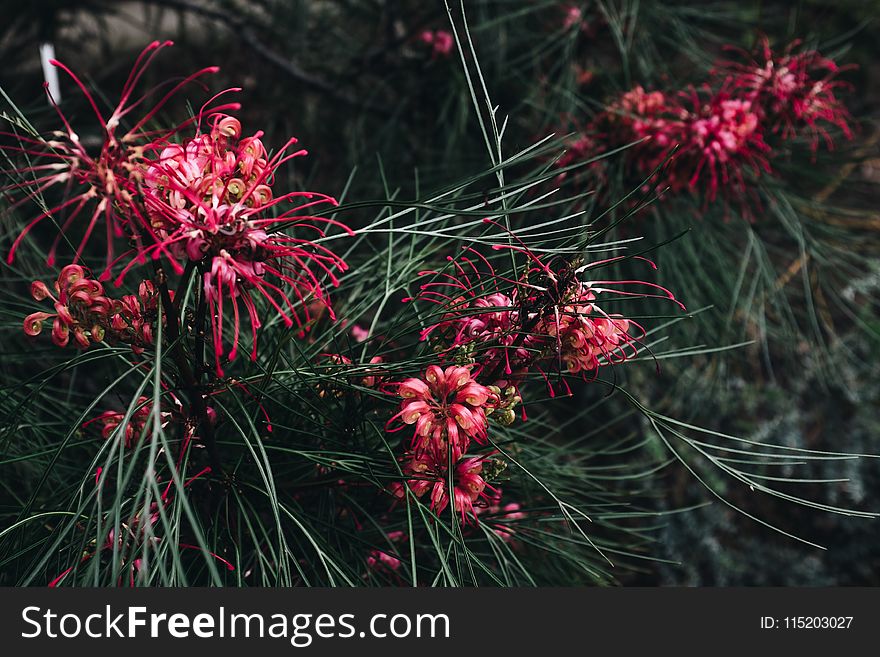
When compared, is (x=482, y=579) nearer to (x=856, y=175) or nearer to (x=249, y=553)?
(x=249, y=553)

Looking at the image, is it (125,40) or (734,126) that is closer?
(734,126)

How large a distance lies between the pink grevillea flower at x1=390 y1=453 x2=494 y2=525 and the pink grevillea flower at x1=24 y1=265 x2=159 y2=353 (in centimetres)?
11

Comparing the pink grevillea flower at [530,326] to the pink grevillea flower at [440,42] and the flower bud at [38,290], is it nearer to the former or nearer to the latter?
the flower bud at [38,290]

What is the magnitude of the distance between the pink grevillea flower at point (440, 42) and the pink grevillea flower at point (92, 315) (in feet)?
1.51

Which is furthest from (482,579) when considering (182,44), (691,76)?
(182,44)

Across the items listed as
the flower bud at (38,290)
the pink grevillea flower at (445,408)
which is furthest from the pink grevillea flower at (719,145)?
the flower bud at (38,290)

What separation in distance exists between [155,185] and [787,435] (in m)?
→ 0.87

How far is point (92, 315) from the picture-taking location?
0.26 metres

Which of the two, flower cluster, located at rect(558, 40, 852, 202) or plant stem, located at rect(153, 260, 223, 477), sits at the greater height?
flower cluster, located at rect(558, 40, 852, 202)

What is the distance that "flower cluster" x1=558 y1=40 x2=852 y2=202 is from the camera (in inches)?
19.4

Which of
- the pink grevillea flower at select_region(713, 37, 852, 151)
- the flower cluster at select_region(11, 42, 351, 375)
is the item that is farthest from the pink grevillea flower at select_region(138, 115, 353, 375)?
the pink grevillea flower at select_region(713, 37, 852, 151)

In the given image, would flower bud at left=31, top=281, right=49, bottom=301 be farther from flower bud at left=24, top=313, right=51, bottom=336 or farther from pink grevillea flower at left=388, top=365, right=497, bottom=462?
pink grevillea flower at left=388, top=365, right=497, bottom=462

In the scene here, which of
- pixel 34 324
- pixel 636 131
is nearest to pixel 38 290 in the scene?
pixel 34 324

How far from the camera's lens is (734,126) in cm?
49
